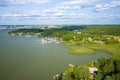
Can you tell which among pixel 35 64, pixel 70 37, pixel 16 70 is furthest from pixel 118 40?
pixel 16 70

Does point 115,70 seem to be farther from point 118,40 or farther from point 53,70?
point 118,40

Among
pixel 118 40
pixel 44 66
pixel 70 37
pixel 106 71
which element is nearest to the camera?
pixel 106 71

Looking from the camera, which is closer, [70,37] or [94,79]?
[94,79]

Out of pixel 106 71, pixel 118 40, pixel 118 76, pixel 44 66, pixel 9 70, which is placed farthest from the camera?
pixel 118 40

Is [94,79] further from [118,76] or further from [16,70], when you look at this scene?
[16,70]

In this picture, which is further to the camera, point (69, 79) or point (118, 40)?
point (118, 40)

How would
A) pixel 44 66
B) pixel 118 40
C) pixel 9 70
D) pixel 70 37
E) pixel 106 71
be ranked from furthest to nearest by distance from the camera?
1. pixel 70 37
2. pixel 118 40
3. pixel 44 66
4. pixel 9 70
5. pixel 106 71

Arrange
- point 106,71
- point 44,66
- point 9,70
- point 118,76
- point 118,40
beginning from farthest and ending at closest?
point 118,40
point 44,66
point 9,70
point 106,71
point 118,76

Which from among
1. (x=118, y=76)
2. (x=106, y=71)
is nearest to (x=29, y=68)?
(x=106, y=71)
